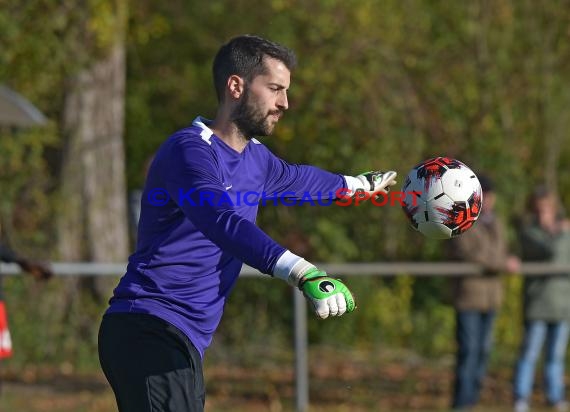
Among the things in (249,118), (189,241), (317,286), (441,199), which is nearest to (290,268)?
(317,286)

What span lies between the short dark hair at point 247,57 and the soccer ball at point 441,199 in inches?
38.9

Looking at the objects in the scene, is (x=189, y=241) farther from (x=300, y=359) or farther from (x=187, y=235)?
(x=300, y=359)

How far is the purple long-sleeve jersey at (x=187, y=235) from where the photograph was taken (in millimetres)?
4492

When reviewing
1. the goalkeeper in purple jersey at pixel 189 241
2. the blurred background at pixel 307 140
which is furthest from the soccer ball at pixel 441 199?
the blurred background at pixel 307 140

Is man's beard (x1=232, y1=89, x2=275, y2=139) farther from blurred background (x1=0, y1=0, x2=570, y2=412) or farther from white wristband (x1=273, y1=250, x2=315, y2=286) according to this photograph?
blurred background (x1=0, y1=0, x2=570, y2=412)

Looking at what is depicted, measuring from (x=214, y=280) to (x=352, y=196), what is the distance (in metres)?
1.03

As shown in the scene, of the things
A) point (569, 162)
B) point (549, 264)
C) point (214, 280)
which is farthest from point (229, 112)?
point (569, 162)

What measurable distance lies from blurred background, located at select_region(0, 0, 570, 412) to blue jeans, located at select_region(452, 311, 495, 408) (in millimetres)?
963

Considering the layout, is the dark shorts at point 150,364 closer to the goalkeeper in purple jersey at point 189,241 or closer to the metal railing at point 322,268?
the goalkeeper in purple jersey at point 189,241

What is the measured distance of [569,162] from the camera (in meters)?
15.5

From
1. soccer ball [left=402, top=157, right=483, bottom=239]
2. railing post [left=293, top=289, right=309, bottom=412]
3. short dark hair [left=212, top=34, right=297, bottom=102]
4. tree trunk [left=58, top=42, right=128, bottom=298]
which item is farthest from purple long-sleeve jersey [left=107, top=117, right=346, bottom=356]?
tree trunk [left=58, top=42, right=128, bottom=298]

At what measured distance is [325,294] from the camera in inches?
156

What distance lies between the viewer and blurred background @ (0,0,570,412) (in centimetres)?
1188

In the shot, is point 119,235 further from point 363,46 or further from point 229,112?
point 229,112
